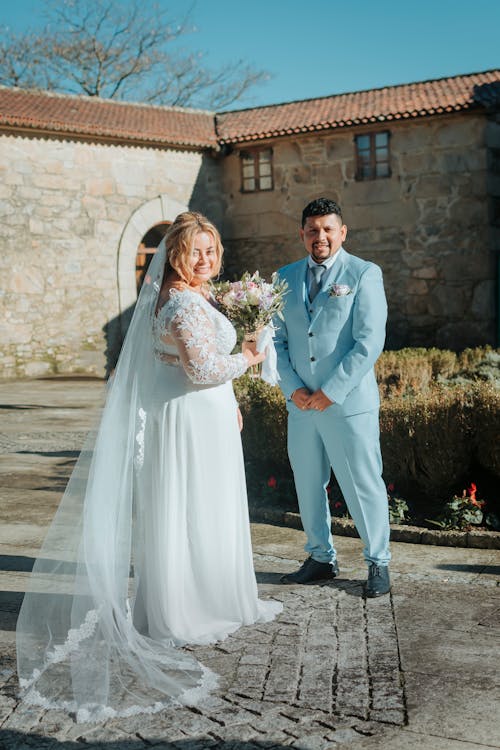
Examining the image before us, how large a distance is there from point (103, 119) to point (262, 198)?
389 cm

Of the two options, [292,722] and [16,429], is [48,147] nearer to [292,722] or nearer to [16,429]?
[16,429]

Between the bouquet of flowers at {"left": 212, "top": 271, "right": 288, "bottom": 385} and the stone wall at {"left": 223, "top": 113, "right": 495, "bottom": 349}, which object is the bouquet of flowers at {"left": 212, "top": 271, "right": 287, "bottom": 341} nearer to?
the bouquet of flowers at {"left": 212, "top": 271, "right": 288, "bottom": 385}

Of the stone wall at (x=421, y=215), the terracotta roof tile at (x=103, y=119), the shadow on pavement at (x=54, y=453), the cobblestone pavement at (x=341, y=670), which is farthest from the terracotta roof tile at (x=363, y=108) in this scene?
the cobblestone pavement at (x=341, y=670)

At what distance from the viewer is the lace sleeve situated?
4016mm

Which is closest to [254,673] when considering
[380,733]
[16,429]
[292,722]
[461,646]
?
[292,722]

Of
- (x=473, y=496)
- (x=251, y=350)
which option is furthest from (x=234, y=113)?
(x=251, y=350)

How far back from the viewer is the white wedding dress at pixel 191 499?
13.5ft

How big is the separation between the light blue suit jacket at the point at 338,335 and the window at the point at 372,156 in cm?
1410

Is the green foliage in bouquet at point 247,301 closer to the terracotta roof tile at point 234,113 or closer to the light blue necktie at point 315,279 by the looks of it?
the light blue necktie at point 315,279

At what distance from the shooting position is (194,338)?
4.02 m

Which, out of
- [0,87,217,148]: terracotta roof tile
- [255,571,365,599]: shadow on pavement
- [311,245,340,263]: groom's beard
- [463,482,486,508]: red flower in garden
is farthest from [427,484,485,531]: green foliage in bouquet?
[0,87,217,148]: terracotta roof tile

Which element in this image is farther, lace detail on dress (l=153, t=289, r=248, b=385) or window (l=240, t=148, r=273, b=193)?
window (l=240, t=148, r=273, b=193)

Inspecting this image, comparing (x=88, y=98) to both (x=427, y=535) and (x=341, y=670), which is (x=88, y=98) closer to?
(x=427, y=535)

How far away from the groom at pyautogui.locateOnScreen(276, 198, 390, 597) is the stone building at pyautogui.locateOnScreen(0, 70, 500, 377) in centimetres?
1334
